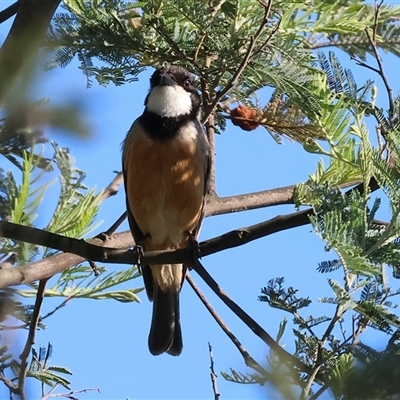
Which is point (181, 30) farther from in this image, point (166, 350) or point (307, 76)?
point (166, 350)

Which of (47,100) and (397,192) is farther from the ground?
(397,192)

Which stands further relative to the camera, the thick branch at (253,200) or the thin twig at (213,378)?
the thick branch at (253,200)

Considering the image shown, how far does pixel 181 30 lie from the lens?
312 centimetres

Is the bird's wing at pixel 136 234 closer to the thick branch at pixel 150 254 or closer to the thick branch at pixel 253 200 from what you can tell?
the thick branch at pixel 253 200

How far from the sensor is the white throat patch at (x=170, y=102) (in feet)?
13.7

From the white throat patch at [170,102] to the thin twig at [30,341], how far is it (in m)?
1.57

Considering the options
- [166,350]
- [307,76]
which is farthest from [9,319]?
[166,350]

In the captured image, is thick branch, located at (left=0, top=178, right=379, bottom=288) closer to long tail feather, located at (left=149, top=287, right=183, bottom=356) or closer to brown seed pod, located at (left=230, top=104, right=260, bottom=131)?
brown seed pod, located at (left=230, top=104, right=260, bottom=131)

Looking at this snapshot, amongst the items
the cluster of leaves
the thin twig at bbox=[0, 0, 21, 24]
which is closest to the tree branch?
the cluster of leaves

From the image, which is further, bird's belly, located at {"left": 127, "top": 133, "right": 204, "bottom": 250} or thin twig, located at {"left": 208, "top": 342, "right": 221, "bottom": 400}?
bird's belly, located at {"left": 127, "top": 133, "right": 204, "bottom": 250}

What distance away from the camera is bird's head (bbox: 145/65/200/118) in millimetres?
4091

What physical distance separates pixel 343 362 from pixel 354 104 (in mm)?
1265

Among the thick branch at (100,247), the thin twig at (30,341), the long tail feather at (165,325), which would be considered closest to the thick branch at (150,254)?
the thick branch at (100,247)

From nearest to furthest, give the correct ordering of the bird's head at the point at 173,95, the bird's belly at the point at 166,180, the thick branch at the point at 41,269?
1. the thick branch at the point at 41,269
2. the bird's belly at the point at 166,180
3. the bird's head at the point at 173,95
